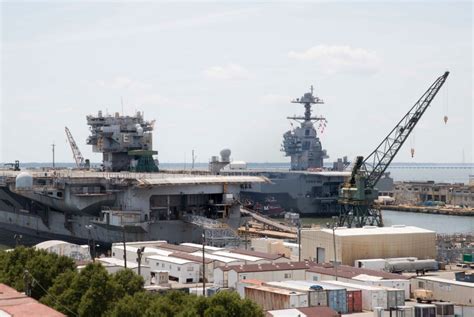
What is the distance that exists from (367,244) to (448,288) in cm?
899

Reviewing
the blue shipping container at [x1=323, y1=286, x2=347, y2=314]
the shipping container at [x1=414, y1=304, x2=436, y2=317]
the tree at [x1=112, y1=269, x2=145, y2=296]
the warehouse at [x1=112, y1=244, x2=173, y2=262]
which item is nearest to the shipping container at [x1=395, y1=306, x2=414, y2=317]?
the shipping container at [x1=414, y1=304, x2=436, y2=317]

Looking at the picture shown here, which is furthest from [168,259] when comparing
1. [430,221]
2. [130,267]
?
[430,221]

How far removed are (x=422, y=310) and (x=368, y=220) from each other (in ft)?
106

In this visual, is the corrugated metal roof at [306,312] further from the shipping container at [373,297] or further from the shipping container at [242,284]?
the shipping container at [242,284]

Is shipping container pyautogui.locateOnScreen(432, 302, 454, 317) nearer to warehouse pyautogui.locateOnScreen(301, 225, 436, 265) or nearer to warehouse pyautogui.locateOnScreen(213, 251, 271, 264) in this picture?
warehouse pyautogui.locateOnScreen(301, 225, 436, 265)

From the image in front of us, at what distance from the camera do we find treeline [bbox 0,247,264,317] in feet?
79.3

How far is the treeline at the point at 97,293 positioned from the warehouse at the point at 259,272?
6.56 m

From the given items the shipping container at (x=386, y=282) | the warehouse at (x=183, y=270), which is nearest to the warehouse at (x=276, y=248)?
the warehouse at (x=183, y=270)

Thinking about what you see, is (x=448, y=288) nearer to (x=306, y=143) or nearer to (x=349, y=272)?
(x=349, y=272)

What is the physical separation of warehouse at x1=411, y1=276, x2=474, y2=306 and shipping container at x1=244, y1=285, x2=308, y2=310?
22.1ft

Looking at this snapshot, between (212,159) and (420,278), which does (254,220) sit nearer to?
(212,159)

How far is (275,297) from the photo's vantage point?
3114 centimetres

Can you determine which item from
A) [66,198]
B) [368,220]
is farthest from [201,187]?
[368,220]

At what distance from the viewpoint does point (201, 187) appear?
55.0m
